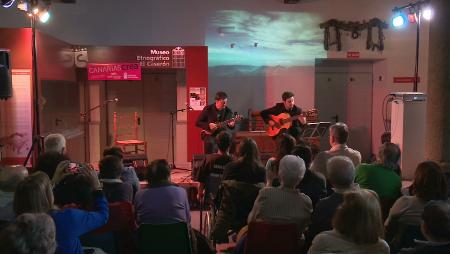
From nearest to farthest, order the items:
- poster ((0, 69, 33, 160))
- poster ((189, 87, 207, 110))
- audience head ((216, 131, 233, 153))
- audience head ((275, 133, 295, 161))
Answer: audience head ((275, 133, 295, 161))
audience head ((216, 131, 233, 153))
poster ((0, 69, 33, 160))
poster ((189, 87, 207, 110))

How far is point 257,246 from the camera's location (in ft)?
9.75

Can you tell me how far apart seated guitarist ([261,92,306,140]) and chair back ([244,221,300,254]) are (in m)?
4.49

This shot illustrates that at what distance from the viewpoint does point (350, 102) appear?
1052 centimetres

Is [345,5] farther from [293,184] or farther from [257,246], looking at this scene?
[257,246]

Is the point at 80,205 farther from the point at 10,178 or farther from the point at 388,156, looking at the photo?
the point at 388,156

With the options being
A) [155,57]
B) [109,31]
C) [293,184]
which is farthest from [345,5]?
[293,184]

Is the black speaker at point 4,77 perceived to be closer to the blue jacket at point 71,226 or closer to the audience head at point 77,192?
the audience head at point 77,192

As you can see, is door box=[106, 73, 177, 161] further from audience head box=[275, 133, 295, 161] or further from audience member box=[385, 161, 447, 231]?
audience member box=[385, 161, 447, 231]

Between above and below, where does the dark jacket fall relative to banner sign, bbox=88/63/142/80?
below

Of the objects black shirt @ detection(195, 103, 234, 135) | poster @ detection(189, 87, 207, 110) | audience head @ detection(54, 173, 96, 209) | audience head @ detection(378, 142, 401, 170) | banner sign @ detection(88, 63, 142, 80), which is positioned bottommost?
audience head @ detection(54, 173, 96, 209)

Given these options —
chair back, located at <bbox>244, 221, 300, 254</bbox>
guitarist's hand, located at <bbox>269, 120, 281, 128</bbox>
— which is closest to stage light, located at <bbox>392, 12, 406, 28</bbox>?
guitarist's hand, located at <bbox>269, 120, 281, 128</bbox>

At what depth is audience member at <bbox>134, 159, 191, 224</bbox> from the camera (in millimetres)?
3443

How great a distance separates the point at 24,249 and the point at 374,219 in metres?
1.59

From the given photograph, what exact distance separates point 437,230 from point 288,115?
16.8 feet
